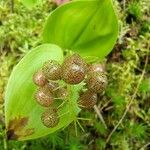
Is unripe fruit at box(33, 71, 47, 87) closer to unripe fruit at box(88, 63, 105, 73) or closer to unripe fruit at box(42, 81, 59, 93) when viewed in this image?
unripe fruit at box(42, 81, 59, 93)

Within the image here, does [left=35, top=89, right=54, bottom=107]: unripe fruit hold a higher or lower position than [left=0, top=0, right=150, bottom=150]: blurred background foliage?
higher

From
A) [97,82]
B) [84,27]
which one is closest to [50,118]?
[97,82]

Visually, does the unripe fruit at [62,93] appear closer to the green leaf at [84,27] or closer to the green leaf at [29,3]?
the green leaf at [84,27]

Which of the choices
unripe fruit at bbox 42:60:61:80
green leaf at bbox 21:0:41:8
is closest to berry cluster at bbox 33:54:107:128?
unripe fruit at bbox 42:60:61:80

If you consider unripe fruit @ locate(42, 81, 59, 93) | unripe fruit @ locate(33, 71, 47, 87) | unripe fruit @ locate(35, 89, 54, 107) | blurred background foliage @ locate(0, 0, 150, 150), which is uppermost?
unripe fruit @ locate(33, 71, 47, 87)

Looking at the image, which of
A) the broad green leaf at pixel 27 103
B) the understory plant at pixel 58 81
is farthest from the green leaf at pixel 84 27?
the broad green leaf at pixel 27 103

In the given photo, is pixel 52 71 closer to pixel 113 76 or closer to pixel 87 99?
pixel 87 99
